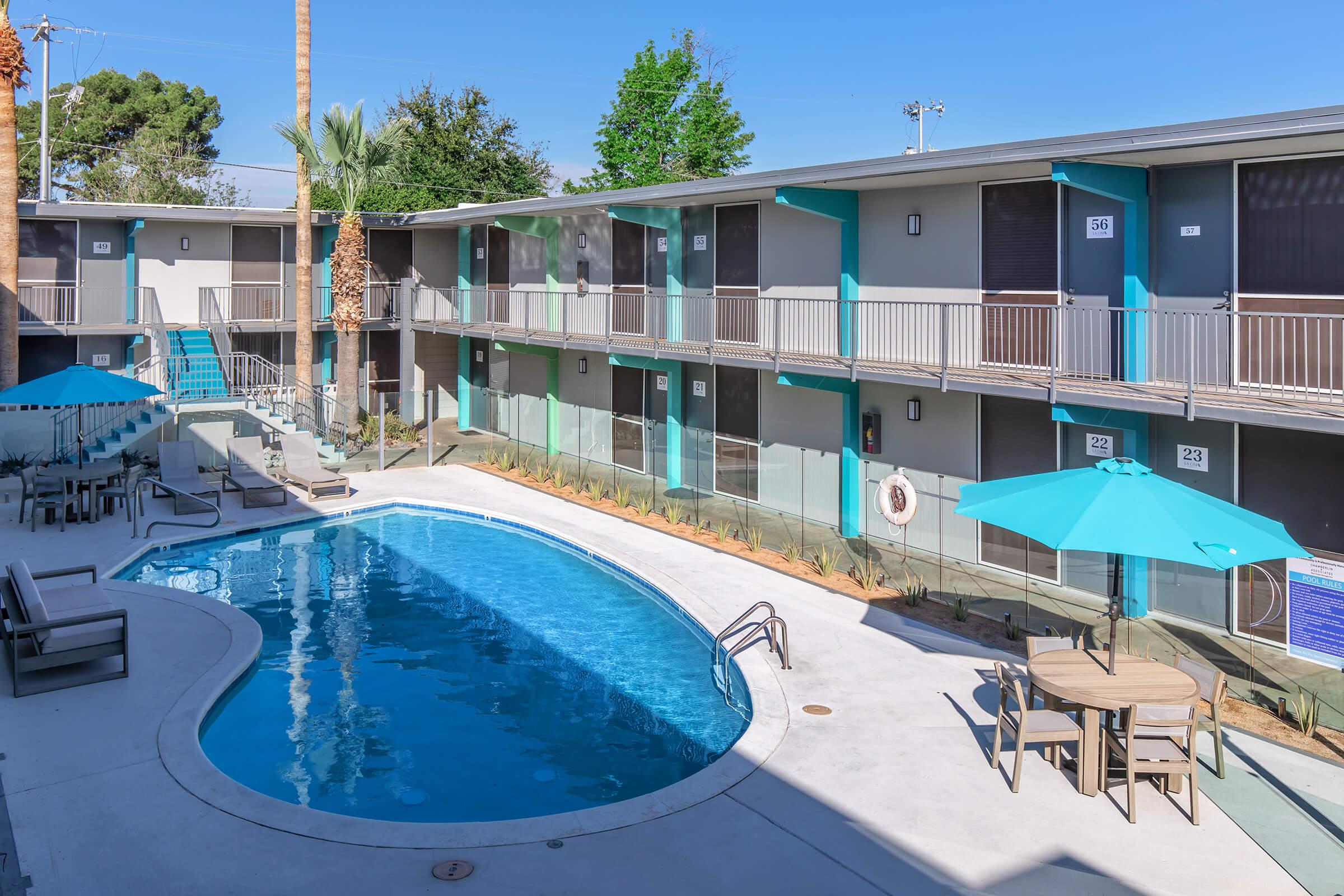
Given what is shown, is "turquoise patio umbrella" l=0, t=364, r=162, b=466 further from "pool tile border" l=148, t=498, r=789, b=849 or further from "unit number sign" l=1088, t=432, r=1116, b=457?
"unit number sign" l=1088, t=432, r=1116, b=457

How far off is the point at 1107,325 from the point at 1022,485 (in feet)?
17.4

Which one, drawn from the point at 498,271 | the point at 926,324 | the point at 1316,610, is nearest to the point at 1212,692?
the point at 1316,610

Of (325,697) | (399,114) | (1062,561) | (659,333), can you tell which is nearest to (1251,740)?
(1062,561)

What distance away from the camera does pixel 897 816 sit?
8.04 metres

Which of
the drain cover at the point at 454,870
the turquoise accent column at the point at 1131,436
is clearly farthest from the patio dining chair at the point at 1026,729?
the turquoise accent column at the point at 1131,436

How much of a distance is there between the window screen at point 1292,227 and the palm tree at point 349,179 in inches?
719

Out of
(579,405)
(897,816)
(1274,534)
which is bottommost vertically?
(897,816)

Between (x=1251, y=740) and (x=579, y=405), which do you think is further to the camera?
(x=579, y=405)

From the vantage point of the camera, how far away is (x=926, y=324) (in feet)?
54.2

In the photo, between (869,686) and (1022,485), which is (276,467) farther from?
(1022,485)

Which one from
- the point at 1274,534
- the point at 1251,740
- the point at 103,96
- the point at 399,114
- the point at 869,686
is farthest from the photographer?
the point at 103,96

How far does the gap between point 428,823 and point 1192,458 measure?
10.1m

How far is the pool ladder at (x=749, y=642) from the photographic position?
11.3 m

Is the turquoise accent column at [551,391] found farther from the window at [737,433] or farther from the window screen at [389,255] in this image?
the window screen at [389,255]
